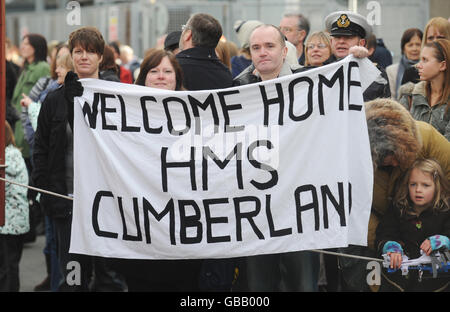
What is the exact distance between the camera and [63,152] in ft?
22.8

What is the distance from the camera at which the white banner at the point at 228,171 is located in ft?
19.9

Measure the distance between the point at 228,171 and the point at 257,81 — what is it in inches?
34.6

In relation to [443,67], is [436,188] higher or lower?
lower

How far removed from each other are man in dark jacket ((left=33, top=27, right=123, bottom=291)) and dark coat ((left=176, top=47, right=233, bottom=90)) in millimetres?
694

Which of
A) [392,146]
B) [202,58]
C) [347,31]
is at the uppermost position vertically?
[347,31]

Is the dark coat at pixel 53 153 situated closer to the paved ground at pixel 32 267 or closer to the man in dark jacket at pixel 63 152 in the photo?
the man in dark jacket at pixel 63 152

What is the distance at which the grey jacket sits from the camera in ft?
22.2

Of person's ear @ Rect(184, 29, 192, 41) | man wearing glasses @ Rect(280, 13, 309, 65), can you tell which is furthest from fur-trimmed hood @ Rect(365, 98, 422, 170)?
man wearing glasses @ Rect(280, 13, 309, 65)

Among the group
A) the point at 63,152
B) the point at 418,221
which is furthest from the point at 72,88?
the point at 418,221

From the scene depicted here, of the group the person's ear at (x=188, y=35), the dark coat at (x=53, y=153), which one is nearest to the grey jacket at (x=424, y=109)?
the person's ear at (x=188, y=35)

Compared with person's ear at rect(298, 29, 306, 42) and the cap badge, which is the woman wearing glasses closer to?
person's ear at rect(298, 29, 306, 42)

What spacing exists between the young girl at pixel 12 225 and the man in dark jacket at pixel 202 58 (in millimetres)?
1710

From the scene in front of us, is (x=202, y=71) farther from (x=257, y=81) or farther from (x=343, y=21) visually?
(x=343, y=21)
